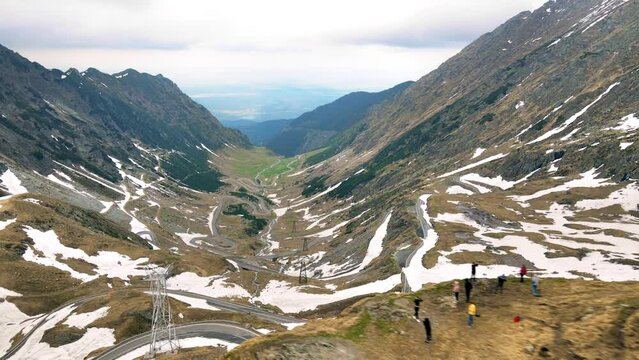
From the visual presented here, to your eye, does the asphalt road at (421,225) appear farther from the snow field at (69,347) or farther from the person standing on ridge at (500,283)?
the snow field at (69,347)

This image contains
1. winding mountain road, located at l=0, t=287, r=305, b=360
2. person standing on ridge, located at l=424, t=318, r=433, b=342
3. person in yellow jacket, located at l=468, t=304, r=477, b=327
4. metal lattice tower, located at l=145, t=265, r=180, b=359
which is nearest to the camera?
person standing on ridge, located at l=424, t=318, r=433, b=342

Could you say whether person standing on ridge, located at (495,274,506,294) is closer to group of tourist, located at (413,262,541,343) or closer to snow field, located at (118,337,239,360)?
group of tourist, located at (413,262,541,343)

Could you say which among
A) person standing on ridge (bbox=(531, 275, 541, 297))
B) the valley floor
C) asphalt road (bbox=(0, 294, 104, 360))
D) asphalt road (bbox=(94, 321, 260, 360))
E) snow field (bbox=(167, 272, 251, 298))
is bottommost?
the valley floor

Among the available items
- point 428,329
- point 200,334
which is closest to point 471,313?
point 428,329

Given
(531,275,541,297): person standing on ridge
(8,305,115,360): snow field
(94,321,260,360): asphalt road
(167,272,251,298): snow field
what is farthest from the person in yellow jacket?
(167,272,251,298): snow field

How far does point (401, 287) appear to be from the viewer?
9788cm

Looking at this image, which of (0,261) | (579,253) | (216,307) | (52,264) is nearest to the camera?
(579,253)

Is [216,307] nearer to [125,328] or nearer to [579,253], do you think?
[125,328]

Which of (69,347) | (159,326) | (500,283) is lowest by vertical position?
(500,283)

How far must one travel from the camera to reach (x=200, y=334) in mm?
93125

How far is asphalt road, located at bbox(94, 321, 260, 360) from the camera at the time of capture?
8756 centimetres

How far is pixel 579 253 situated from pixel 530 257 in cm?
1108

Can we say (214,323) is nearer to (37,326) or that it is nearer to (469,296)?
(37,326)

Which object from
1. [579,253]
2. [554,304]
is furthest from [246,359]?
[579,253]
